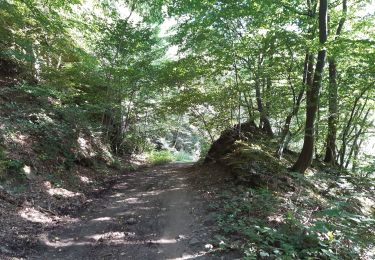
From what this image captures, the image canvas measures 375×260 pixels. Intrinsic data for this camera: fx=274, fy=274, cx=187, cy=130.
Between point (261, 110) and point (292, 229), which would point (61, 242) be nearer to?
point (292, 229)

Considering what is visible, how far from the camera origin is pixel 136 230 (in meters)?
5.43

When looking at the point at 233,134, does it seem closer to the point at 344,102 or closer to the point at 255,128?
the point at 255,128

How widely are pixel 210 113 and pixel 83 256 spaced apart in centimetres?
909

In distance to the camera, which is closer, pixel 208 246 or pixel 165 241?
pixel 208 246

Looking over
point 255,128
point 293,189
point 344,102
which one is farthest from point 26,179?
point 344,102

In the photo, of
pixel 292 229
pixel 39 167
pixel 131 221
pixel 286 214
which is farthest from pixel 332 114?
pixel 39 167

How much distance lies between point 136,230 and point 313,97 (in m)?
6.10

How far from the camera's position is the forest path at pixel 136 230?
4547 millimetres

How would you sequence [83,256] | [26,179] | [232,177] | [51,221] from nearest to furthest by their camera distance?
[83,256]
[51,221]
[26,179]
[232,177]

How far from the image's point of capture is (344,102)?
10336 millimetres

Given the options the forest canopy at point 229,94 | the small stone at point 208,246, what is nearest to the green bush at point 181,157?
the forest canopy at point 229,94

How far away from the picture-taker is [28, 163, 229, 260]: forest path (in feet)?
14.9

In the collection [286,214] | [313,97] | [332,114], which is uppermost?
[313,97]

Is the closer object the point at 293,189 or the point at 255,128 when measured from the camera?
the point at 293,189
